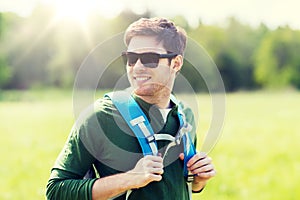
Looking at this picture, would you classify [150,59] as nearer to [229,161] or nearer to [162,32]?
[162,32]

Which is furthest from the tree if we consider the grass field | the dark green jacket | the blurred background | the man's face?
the dark green jacket

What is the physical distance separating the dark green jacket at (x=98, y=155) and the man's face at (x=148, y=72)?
156 millimetres

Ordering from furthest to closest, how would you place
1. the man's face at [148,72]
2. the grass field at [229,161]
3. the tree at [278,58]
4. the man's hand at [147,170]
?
the tree at [278,58], the grass field at [229,161], the man's face at [148,72], the man's hand at [147,170]

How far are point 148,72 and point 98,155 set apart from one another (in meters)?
0.43

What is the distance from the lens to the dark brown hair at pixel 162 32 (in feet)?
8.51

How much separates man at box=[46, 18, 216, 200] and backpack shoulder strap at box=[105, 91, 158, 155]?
3 centimetres

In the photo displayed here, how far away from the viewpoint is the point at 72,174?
2.51 meters

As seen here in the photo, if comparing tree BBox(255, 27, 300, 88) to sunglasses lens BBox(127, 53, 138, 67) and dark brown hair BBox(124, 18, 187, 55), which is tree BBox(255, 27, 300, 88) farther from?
sunglasses lens BBox(127, 53, 138, 67)

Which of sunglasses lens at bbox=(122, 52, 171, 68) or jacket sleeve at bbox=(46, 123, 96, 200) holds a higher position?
sunglasses lens at bbox=(122, 52, 171, 68)


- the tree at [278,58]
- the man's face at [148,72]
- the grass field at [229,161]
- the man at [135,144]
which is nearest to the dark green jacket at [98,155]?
the man at [135,144]

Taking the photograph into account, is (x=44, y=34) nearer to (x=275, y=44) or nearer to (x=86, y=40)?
(x=86, y=40)

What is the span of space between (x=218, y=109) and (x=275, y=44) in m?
82.1

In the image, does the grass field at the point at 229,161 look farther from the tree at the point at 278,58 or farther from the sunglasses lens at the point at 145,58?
the tree at the point at 278,58

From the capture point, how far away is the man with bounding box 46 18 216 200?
8.08ft
